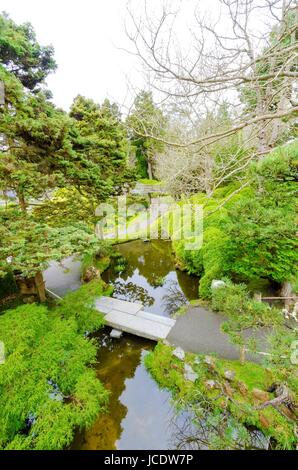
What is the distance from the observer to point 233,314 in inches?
158

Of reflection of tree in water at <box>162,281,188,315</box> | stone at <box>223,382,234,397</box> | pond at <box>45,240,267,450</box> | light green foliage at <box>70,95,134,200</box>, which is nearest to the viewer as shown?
pond at <box>45,240,267,450</box>

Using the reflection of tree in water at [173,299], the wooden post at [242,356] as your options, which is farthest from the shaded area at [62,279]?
the wooden post at [242,356]

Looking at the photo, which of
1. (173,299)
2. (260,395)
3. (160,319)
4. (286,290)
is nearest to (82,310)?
(160,319)

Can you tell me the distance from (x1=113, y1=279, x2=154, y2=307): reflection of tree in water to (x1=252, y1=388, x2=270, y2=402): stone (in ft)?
15.3

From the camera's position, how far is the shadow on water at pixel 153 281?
27.3ft

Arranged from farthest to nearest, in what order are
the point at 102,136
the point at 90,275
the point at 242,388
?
the point at 102,136
the point at 90,275
the point at 242,388

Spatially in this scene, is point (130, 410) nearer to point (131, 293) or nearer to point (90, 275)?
point (131, 293)

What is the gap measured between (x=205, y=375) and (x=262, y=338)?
187 centimetres

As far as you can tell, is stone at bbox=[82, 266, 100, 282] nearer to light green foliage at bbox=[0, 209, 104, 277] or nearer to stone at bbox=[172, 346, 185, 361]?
light green foliage at bbox=[0, 209, 104, 277]

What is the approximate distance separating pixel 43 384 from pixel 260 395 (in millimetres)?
3833

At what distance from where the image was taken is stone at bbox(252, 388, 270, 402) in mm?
3811

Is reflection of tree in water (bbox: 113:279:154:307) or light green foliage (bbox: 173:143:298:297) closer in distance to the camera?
light green foliage (bbox: 173:143:298:297)

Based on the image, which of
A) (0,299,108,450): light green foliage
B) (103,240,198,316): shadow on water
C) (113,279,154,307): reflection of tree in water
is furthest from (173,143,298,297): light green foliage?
(0,299,108,450): light green foliage

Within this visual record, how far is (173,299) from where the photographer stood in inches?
332
